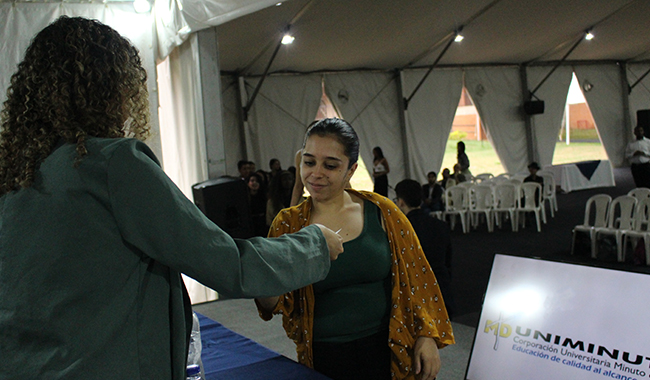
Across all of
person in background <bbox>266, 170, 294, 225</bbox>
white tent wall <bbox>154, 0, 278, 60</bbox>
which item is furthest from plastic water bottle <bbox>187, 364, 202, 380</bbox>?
person in background <bbox>266, 170, 294, 225</bbox>

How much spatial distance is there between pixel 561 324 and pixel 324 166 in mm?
908

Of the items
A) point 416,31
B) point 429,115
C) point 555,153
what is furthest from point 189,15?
point 555,153

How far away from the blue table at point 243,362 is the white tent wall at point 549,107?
13.8m

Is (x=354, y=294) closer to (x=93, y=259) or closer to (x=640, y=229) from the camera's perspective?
(x=93, y=259)

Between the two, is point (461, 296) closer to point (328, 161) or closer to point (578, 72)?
point (328, 161)

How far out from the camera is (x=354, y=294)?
1.55m

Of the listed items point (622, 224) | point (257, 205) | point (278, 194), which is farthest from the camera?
point (257, 205)

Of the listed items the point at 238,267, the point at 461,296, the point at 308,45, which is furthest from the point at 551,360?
the point at 308,45

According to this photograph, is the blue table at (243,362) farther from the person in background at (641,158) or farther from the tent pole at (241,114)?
the tent pole at (241,114)

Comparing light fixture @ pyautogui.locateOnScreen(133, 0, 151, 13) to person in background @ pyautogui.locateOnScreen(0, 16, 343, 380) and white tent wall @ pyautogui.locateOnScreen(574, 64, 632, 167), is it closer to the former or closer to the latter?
person in background @ pyautogui.locateOnScreen(0, 16, 343, 380)

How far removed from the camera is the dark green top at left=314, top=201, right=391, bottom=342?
154 cm

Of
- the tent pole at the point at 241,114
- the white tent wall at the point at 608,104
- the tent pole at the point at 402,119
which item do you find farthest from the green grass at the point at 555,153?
the tent pole at the point at 241,114

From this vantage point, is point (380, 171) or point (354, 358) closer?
point (354, 358)

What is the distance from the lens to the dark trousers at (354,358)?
155cm
